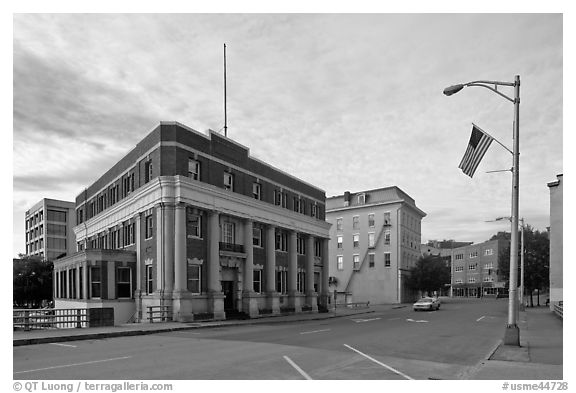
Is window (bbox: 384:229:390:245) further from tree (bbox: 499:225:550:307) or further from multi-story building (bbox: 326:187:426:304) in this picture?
tree (bbox: 499:225:550:307)

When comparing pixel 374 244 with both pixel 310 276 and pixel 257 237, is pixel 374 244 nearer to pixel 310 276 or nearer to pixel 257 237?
pixel 310 276

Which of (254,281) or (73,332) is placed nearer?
(73,332)

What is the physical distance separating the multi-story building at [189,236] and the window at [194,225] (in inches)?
2.6

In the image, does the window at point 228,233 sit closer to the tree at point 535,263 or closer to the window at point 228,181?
the window at point 228,181

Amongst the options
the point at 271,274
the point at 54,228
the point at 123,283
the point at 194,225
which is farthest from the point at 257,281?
the point at 54,228

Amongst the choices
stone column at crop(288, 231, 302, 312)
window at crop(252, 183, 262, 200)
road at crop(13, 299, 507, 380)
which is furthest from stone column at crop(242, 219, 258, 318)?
road at crop(13, 299, 507, 380)

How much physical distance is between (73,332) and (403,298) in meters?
65.3

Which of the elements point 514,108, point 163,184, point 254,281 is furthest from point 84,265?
point 514,108

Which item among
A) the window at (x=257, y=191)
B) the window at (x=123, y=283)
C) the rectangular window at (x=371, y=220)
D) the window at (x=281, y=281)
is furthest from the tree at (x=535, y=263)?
the window at (x=123, y=283)

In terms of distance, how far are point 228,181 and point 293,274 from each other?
1195 centimetres

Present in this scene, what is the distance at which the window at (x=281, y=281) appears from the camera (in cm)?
4503

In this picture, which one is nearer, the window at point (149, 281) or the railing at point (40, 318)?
the railing at point (40, 318)

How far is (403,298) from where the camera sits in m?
81.2

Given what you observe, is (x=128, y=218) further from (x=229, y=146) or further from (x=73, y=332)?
(x=73, y=332)
